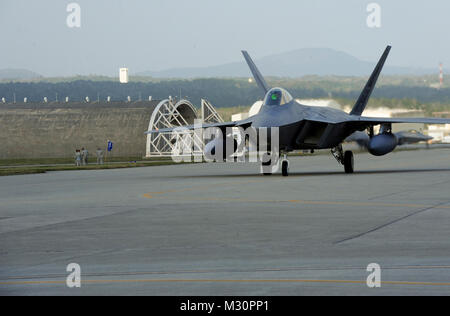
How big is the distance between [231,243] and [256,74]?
23.1 m

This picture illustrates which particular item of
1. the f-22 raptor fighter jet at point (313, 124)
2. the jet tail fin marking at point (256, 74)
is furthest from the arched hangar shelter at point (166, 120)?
the f-22 raptor fighter jet at point (313, 124)

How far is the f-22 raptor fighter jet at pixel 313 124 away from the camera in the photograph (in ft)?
86.3

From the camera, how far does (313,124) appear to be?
1076 inches

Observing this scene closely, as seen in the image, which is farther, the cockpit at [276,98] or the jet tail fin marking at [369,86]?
the jet tail fin marking at [369,86]

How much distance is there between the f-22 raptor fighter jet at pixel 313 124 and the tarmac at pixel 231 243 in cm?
723

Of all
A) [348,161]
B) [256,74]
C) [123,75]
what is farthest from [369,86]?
Answer: [123,75]

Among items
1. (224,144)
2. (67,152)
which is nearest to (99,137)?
(67,152)

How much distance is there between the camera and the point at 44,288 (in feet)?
23.0

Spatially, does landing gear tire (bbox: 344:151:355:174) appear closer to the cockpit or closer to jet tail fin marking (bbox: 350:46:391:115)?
jet tail fin marking (bbox: 350:46:391:115)

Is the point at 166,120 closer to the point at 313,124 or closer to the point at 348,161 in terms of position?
the point at 348,161

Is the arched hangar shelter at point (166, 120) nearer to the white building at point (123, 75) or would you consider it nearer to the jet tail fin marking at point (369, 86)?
the white building at point (123, 75)

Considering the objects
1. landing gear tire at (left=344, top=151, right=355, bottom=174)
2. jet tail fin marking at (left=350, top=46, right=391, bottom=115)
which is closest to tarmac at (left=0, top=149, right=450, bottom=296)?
landing gear tire at (left=344, top=151, right=355, bottom=174)
